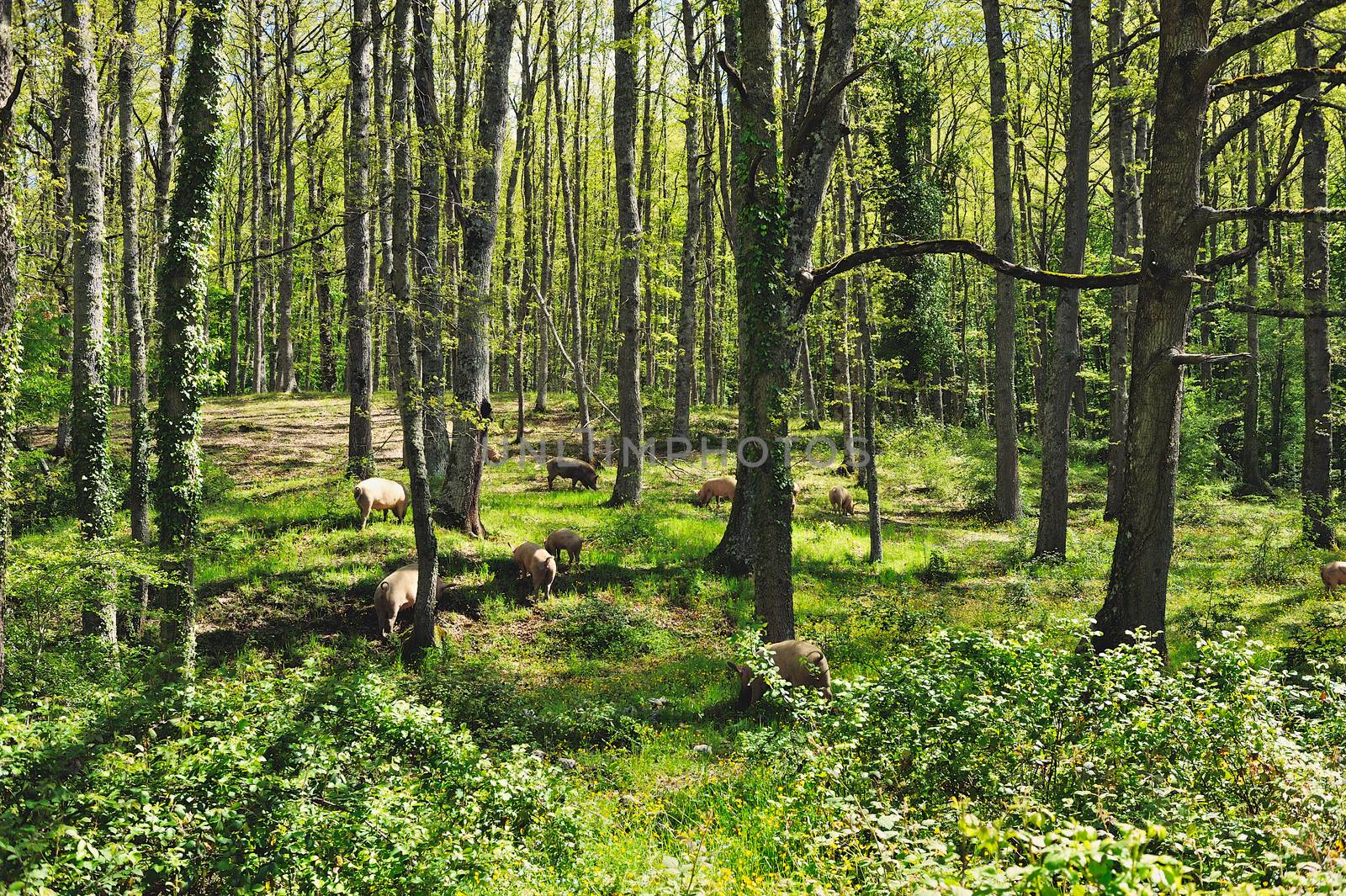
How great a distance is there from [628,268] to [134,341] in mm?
9640

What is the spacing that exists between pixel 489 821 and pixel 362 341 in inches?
524

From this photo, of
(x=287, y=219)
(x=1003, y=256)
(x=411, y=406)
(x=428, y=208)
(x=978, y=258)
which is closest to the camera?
(x=978, y=258)

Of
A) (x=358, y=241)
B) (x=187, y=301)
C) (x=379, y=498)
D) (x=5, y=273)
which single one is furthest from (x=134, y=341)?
(x=5, y=273)

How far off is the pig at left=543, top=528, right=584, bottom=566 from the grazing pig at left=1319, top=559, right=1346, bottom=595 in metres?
12.9

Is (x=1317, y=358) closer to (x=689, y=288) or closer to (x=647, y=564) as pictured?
(x=689, y=288)

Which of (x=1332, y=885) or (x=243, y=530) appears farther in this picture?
(x=243, y=530)

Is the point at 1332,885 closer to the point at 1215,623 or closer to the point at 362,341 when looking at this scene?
the point at 1215,623

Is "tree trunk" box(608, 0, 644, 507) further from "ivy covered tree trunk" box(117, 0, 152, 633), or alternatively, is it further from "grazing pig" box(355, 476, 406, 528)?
"ivy covered tree trunk" box(117, 0, 152, 633)

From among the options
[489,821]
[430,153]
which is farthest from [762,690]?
[430,153]

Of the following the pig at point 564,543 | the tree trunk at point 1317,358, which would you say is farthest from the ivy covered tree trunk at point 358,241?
the tree trunk at point 1317,358

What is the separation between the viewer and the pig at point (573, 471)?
64.6ft

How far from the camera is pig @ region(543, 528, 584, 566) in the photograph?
13758 millimetres

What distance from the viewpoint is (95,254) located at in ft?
37.1

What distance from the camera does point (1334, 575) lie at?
12984mm
